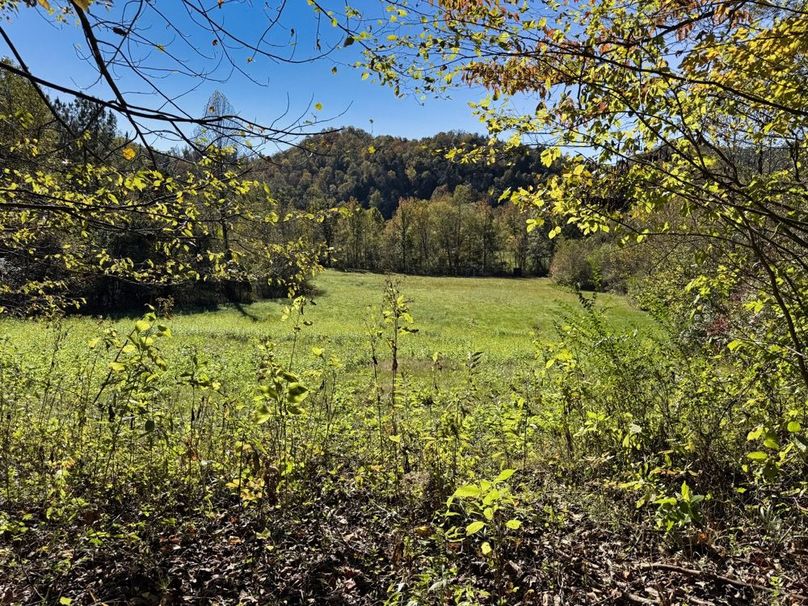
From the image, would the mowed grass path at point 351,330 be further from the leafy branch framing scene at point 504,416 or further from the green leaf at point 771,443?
the green leaf at point 771,443

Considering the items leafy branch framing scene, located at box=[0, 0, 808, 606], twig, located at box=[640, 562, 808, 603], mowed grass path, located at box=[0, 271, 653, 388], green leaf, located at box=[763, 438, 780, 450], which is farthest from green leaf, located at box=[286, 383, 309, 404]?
mowed grass path, located at box=[0, 271, 653, 388]

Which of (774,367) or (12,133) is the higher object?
(12,133)

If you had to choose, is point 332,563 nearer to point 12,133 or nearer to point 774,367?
point 774,367

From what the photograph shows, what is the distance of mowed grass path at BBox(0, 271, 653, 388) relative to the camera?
13.4 m

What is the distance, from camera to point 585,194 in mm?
3430

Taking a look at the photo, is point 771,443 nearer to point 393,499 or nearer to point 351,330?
point 393,499

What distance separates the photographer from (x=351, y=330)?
20.0 m

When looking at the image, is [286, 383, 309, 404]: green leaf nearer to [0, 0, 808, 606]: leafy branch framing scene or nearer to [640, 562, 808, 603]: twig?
[0, 0, 808, 606]: leafy branch framing scene

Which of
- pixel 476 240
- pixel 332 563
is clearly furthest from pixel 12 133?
pixel 476 240

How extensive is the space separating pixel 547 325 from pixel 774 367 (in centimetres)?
1899

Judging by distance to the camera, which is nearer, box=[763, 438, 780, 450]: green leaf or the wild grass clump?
box=[763, 438, 780, 450]: green leaf

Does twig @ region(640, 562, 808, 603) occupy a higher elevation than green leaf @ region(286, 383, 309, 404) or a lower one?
lower

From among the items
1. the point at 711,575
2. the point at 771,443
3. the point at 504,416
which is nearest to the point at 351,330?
the point at 504,416

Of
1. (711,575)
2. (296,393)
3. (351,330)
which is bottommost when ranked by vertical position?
(351,330)
